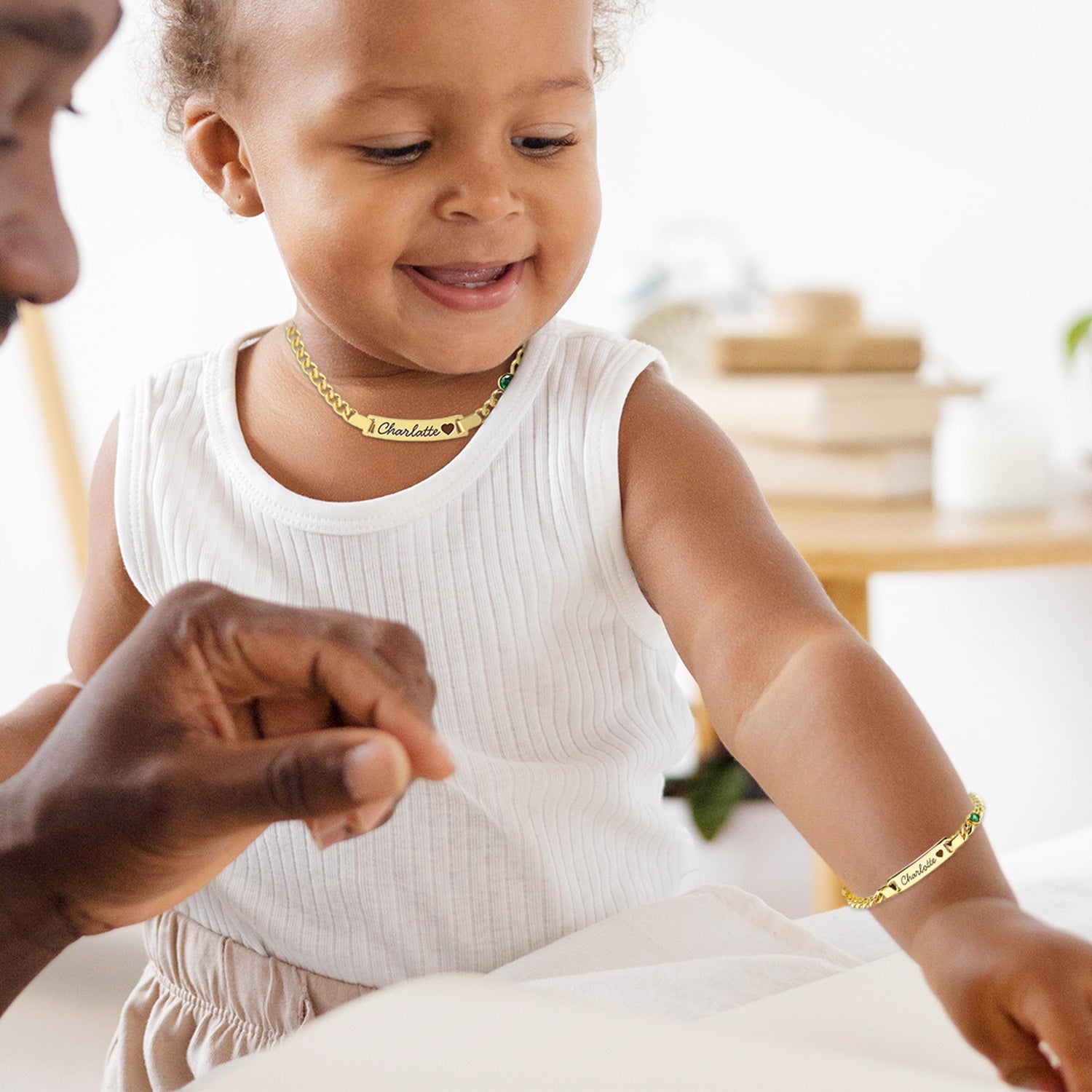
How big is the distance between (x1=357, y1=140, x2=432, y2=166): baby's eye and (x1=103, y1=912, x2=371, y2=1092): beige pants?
183 millimetres

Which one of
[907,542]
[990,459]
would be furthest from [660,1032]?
[990,459]

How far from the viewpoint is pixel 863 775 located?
8.7 inches

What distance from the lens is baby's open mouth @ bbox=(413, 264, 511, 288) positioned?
248 millimetres

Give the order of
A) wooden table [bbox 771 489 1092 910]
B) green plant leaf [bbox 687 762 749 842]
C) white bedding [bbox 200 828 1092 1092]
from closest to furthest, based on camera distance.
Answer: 1. white bedding [bbox 200 828 1092 1092]
2. wooden table [bbox 771 489 1092 910]
3. green plant leaf [bbox 687 762 749 842]

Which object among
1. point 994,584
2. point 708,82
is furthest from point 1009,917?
point 708,82

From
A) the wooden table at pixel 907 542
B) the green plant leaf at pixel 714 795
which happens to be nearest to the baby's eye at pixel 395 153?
the wooden table at pixel 907 542

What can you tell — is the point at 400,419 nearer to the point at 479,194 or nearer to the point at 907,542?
the point at 479,194

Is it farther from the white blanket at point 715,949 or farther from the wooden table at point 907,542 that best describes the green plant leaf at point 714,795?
the white blanket at point 715,949

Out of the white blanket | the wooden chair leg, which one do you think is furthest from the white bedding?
the wooden chair leg

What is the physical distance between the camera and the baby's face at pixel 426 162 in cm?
21

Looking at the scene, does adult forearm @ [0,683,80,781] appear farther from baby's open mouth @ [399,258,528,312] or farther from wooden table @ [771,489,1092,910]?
wooden table @ [771,489,1092,910]

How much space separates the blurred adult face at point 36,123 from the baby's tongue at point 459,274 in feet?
0.22

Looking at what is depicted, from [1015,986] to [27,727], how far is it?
17cm

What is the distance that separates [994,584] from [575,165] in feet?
2.62
